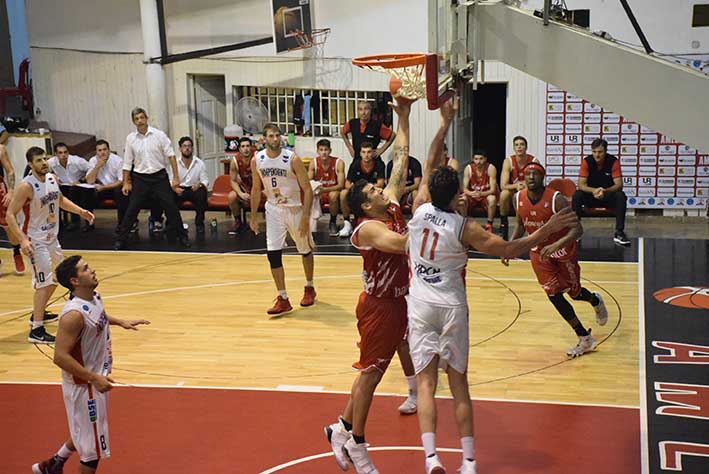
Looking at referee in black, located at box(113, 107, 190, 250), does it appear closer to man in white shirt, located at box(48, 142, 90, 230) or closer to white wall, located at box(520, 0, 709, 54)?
man in white shirt, located at box(48, 142, 90, 230)

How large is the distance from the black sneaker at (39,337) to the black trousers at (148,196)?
3991mm

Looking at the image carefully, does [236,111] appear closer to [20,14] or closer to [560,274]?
[20,14]

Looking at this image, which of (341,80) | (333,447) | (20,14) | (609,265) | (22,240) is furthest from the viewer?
(20,14)

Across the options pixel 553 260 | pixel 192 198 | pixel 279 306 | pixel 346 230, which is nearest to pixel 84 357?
pixel 553 260

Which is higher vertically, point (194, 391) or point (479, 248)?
point (479, 248)

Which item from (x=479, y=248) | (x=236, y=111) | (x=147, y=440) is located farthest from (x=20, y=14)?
(x=479, y=248)

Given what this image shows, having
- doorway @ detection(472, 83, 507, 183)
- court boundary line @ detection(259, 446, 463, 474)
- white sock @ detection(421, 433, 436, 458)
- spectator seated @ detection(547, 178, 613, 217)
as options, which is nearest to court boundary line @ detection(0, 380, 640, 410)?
court boundary line @ detection(259, 446, 463, 474)

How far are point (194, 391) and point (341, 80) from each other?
8466 mm

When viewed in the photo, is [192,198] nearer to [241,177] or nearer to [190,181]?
[190,181]

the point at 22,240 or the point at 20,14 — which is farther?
the point at 20,14

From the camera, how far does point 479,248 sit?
5.22 metres

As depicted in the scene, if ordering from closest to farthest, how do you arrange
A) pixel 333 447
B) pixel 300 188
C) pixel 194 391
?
1. pixel 333 447
2. pixel 194 391
3. pixel 300 188

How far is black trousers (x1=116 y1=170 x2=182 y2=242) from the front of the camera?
40.9 ft

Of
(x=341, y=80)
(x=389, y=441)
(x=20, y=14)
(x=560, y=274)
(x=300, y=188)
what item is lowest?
(x=389, y=441)
